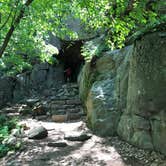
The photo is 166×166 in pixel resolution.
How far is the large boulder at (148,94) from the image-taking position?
6301mm

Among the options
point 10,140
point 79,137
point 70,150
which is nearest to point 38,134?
point 10,140

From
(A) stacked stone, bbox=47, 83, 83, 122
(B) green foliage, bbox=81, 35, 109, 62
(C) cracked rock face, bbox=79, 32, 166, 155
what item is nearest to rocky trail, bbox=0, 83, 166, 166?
(A) stacked stone, bbox=47, 83, 83, 122

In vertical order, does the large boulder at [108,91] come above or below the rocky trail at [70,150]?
above

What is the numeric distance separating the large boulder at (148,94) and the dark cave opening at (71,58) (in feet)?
31.8

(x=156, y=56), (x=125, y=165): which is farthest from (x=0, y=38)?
→ (x=125, y=165)

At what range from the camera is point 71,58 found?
20125 millimetres

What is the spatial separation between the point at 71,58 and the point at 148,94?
548 inches

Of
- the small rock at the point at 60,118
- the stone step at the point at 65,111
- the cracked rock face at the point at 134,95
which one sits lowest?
the small rock at the point at 60,118

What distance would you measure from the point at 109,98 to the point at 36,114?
5.55 m

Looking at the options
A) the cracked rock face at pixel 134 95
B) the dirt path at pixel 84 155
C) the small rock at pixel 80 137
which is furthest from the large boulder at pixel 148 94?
the small rock at pixel 80 137

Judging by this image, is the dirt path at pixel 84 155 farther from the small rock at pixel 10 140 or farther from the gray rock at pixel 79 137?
the small rock at pixel 10 140

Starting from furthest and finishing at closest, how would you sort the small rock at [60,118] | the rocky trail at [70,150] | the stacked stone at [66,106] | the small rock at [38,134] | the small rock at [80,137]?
the stacked stone at [66,106], the small rock at [60,118], the small rock at [38,134], the small rock at [80,137], the rocky trail at [70,150]

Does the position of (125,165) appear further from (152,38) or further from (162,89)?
(152,38)

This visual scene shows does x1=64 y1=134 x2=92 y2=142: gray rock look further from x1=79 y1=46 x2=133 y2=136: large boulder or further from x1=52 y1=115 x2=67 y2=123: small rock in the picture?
x1=52 y1=115 x2=67 y2=123: small rock
